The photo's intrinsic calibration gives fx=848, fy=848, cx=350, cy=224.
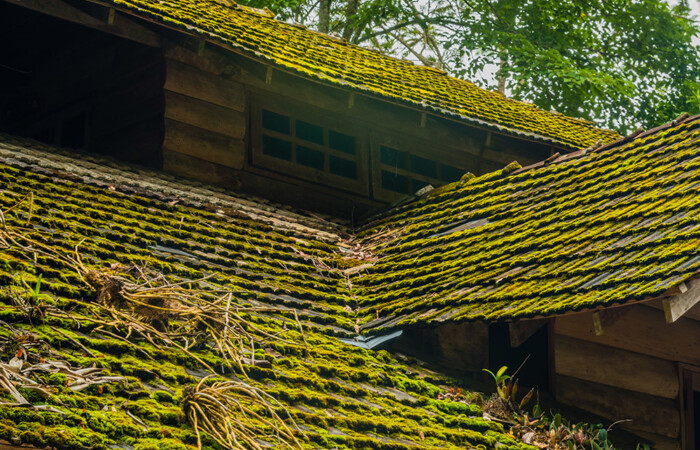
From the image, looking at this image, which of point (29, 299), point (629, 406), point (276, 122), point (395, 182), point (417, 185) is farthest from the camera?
point (417, 185)

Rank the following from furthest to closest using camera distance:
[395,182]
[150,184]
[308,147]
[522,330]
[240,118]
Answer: [395,182] → [308,147] → [240,118] → [150,184] → [522,330]

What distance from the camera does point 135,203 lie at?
8258mm

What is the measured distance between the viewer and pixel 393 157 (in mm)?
12055

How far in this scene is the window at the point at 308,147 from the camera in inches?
433

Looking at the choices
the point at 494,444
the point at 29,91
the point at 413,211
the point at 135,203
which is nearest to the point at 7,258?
the point at 135,203

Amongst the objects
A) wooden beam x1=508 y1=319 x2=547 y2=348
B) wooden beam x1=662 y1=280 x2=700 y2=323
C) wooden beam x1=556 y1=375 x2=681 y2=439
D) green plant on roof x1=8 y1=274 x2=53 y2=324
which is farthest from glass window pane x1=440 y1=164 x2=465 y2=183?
green plant on roof x1=8 y1=274 x2=53 y2=324

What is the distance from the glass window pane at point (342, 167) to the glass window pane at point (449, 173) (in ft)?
4.69

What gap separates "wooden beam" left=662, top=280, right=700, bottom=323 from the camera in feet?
16.9

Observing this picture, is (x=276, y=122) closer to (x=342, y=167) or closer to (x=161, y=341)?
(x=342, y=167)

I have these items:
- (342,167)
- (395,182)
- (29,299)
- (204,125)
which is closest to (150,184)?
(204,125)

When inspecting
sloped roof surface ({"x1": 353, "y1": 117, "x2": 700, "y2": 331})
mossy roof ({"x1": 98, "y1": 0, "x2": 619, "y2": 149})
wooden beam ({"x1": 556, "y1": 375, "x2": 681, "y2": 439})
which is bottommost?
wooden beam ({"x1": 556, "y1": 375, "x2": 681, "y2": 439})

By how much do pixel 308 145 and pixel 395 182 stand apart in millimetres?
1468

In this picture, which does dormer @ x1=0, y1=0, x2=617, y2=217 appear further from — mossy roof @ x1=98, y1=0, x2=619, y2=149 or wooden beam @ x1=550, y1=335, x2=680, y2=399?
wooden beam @ x1=550, y1=335, x2=680, y2=399

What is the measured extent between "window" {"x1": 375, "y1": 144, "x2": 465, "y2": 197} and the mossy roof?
0.81 m
